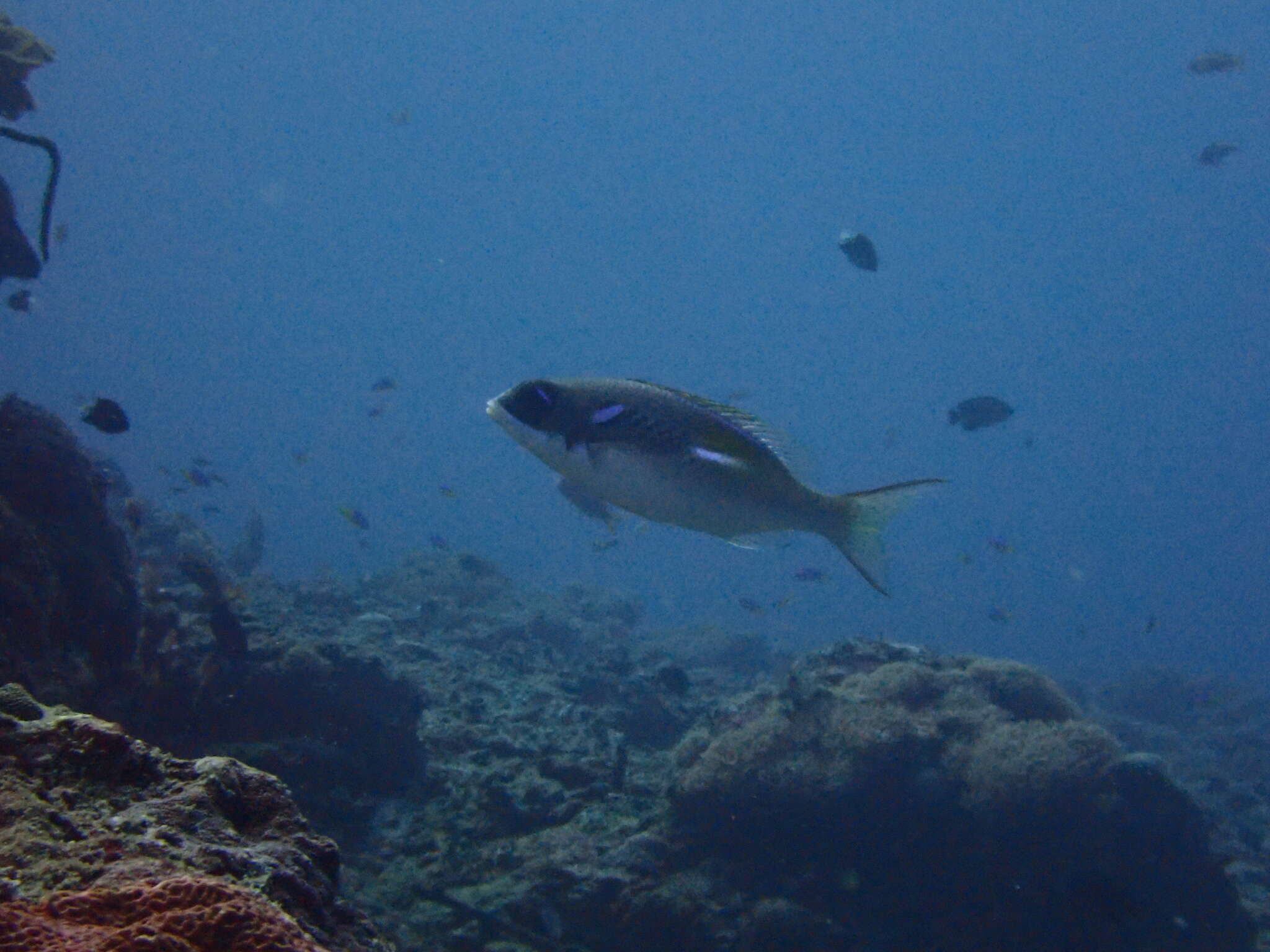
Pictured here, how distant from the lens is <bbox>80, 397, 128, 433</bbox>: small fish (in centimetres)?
730

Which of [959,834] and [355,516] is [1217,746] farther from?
Result: [355,516]

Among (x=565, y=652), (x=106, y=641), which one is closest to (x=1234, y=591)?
(x=565, y=652)

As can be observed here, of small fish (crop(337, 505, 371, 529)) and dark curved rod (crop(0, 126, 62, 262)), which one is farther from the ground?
dark curved rod (crop(0, 126, 62, 262))

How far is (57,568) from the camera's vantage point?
5.32 meters

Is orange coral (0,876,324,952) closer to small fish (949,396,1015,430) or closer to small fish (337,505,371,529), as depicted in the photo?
small fish (949,396,1015,430)

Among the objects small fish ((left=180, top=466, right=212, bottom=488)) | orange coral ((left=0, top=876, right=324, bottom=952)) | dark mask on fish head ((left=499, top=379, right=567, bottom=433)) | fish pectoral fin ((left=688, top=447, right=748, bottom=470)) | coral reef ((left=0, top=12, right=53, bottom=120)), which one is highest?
coral reef ((left=0, top=12, right=53, bottom=120))

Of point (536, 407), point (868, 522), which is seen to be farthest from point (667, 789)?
point (536, 407)

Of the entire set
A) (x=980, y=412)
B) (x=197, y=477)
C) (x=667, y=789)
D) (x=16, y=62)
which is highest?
(x=16, y=62)

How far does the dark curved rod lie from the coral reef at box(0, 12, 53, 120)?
2.10m

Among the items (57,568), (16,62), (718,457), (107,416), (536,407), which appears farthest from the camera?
(16,62)

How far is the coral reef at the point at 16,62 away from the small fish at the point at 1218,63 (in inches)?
824

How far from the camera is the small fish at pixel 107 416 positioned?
730 cm

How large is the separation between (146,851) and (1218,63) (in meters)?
21.7

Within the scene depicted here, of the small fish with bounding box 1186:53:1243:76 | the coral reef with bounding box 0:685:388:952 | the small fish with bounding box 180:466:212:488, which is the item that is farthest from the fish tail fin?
the small fish with bounding box 1186:53:1243:76
